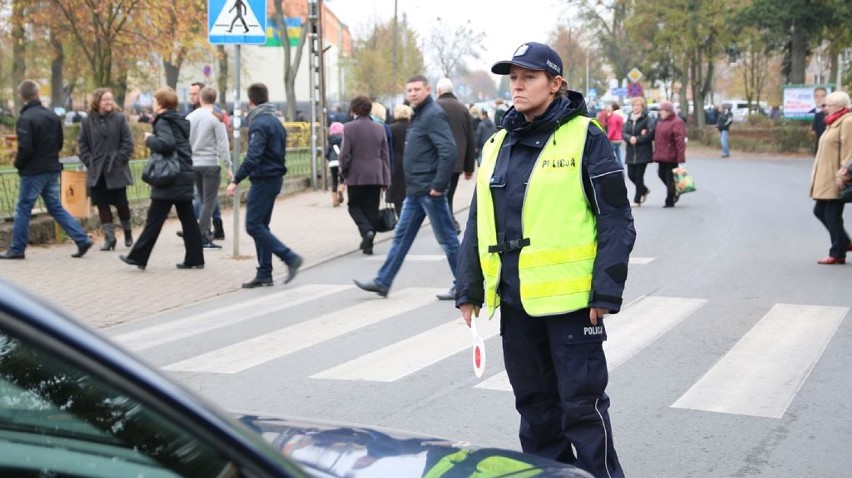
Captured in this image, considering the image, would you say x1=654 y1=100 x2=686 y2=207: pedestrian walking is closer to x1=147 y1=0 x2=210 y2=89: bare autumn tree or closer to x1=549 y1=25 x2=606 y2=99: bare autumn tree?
x1=147 y1=0 x2=210 y2=89: bare autumn tree

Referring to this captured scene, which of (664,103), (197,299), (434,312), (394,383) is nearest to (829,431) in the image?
(394,383)

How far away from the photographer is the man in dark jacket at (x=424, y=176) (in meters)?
10.1

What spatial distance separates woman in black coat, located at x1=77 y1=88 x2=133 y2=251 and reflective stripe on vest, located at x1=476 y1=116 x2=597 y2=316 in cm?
1017

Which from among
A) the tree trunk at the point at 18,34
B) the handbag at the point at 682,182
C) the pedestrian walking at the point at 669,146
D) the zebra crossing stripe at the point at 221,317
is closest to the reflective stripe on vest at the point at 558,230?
the zebra crossing stripe at the point at 221,317

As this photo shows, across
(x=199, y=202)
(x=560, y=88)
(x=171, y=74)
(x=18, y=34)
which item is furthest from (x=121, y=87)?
(x=560, y=88)

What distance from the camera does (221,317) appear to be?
9.59 meters

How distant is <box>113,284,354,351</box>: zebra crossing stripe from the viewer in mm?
8672

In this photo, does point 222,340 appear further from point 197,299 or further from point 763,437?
point 763,437

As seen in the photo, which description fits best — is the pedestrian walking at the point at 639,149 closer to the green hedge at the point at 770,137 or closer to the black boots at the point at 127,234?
the black boots at the point at 127,234

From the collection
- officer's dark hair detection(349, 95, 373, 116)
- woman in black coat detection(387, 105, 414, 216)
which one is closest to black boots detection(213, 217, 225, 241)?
woman in black coat detection(387, 105, 414, 216)

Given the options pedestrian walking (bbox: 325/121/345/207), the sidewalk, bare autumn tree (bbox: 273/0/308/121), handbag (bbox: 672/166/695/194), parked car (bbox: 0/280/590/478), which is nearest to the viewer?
parked car (bbox: 0/280/590/478)

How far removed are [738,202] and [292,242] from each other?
352 inches

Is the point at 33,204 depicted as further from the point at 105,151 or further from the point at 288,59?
the point at 288,59

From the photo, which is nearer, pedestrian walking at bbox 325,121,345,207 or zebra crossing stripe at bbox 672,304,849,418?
zebra crossing stripe at bbox 672,304,849,418
